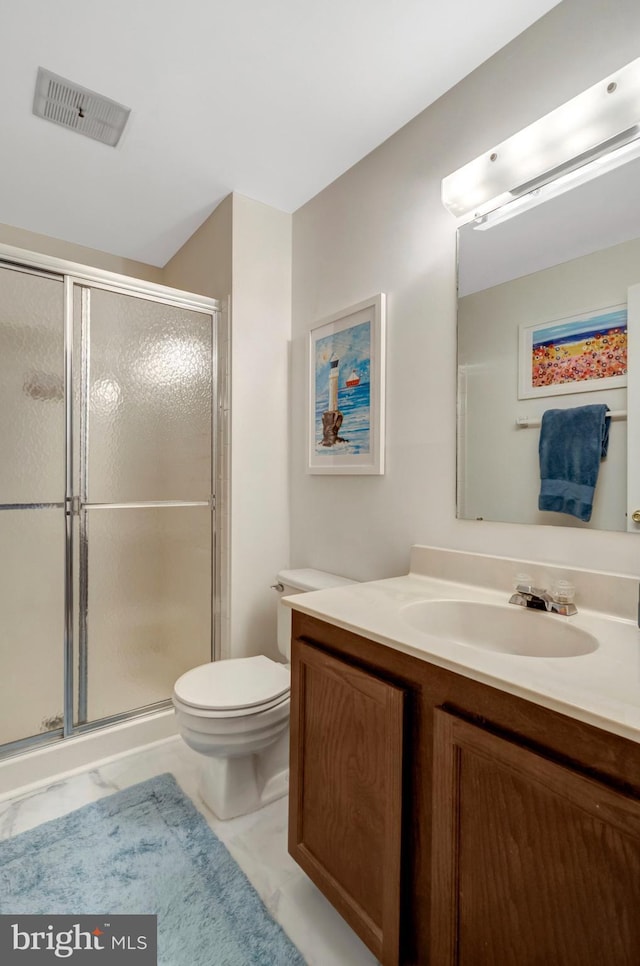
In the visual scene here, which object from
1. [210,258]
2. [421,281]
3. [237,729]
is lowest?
[237,729]

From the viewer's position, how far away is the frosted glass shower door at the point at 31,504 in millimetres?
1782

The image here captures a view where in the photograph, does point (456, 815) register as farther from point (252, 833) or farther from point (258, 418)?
point (258, 418)

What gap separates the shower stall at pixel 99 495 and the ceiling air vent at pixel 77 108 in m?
0.49

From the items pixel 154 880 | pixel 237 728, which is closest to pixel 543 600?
pixel 237 728

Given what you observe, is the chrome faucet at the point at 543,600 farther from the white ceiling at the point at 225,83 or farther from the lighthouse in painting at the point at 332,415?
the white ceiling at the point at 225,83

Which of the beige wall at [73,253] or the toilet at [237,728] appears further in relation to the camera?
the beige wall at [73,253]

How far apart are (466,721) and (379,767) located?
0.27m

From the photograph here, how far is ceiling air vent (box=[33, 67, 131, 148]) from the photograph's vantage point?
1577 millimetres

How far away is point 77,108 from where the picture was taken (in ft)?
5.46

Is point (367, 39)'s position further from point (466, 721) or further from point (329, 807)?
point (329, 807)

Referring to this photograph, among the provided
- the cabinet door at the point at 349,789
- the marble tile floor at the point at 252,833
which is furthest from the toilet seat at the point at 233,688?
the marble tile floor at the point at 252,833

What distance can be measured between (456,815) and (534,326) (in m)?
1.18

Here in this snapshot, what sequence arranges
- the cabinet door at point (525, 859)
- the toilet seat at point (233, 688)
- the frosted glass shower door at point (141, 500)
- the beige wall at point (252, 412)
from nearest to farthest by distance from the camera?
1. the cabinet door at point (525, 859)
2. the toilet seat at point (233, 688)
3. the frosted glass shower door at point (141, 500)
4. the beige wall at point (252, 412)

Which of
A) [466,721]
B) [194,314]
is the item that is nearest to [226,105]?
[194,314]
